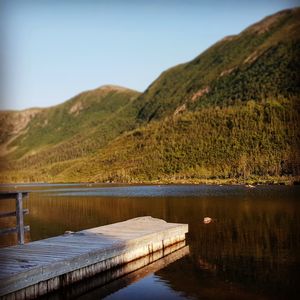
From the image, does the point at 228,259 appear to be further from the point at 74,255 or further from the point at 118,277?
the point at 74,255

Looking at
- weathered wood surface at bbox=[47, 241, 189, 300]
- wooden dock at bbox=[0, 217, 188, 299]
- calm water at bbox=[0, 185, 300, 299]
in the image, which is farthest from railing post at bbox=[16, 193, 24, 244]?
calm water at bbox=[0, 185, 300, 299]

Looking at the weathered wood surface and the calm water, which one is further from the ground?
the weathered wood surface

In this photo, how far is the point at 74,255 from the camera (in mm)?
16422

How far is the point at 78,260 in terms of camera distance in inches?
647

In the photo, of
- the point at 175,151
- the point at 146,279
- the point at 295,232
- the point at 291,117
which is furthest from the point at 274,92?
the point at 146,279

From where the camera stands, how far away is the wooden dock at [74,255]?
13781 mm

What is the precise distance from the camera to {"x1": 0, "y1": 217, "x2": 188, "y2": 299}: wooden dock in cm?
1378

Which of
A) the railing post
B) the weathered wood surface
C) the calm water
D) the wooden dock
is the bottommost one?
the calm water

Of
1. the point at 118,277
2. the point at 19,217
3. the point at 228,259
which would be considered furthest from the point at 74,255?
the point at 228,259

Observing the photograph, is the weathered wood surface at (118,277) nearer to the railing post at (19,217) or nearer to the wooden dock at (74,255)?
the wooden dock at (74,255)

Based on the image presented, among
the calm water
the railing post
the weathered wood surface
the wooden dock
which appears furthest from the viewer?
the railing post

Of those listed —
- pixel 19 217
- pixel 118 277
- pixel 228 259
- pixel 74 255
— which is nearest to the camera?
pixel 74 255

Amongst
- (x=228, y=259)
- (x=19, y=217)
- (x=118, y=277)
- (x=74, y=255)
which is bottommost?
(x=228, y=259)

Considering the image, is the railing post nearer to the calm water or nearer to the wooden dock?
the wooden dock
